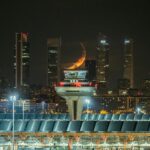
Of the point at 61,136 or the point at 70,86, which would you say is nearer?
the point at 61,136

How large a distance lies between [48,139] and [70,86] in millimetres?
55101

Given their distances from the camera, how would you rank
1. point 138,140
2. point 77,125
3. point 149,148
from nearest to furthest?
A: 1. point 149,148
2. point 138,140
3. point 77,125

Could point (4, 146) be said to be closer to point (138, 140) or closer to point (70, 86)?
point (138, 140)

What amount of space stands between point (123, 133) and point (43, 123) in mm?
13566

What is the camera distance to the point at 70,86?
151 meters

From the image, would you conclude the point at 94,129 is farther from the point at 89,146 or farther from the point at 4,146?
the point at 4,146

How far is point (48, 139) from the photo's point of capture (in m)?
96.3

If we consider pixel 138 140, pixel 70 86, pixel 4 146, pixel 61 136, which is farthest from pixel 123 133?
pixel 70 86

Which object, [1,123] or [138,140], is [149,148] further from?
[1,123]

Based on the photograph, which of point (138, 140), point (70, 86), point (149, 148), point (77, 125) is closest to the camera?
point (149, 148)

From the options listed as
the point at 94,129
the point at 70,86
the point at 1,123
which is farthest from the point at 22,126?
the point at 70,86

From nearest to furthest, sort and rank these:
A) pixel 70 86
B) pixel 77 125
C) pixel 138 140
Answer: pixel 138 140 < pixel 77 125 < pixel 70 86

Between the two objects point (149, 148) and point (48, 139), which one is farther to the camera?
point (48, 139)

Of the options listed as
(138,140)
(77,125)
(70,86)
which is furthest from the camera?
(70,86)
